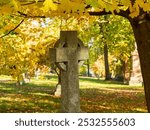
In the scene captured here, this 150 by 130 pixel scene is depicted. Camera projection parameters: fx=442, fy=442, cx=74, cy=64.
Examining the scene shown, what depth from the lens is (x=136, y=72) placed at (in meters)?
41.0

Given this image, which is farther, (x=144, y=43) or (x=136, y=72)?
(x=136, y=72)

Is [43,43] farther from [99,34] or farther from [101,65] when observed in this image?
[101,65]

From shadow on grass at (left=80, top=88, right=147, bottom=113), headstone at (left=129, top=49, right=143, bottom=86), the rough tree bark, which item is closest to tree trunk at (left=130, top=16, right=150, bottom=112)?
the rough tree bark

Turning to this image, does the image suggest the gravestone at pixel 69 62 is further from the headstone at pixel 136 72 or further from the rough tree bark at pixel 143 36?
the headstone at pixel 136 72

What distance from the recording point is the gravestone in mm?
8836

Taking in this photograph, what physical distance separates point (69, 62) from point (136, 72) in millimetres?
32571

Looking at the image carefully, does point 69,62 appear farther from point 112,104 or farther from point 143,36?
point 112,104

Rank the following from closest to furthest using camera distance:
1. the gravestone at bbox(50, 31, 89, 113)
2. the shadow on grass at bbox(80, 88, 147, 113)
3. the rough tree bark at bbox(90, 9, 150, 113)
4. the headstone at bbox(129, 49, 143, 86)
A: the rough tree bark at bbox(90, 9, 150, 113)
the gravestone at bbox(50, 31, 89, 113)
the shadow on grass at bbox(80, 88, 147, 113)
the headstone at bbox(129, 49, 143, 86)

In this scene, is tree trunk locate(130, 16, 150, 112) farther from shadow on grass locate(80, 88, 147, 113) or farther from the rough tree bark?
shadow on grass locate(80, 88, 147, 113)

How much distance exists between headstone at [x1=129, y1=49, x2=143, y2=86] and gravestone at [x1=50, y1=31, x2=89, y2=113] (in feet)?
101

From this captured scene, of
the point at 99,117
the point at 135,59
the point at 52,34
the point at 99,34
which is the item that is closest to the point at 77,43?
the point at 99,117

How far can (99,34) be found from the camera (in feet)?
118

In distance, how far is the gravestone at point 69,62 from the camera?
8.84m

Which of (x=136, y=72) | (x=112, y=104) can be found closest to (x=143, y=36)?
(x=112, y=104)
